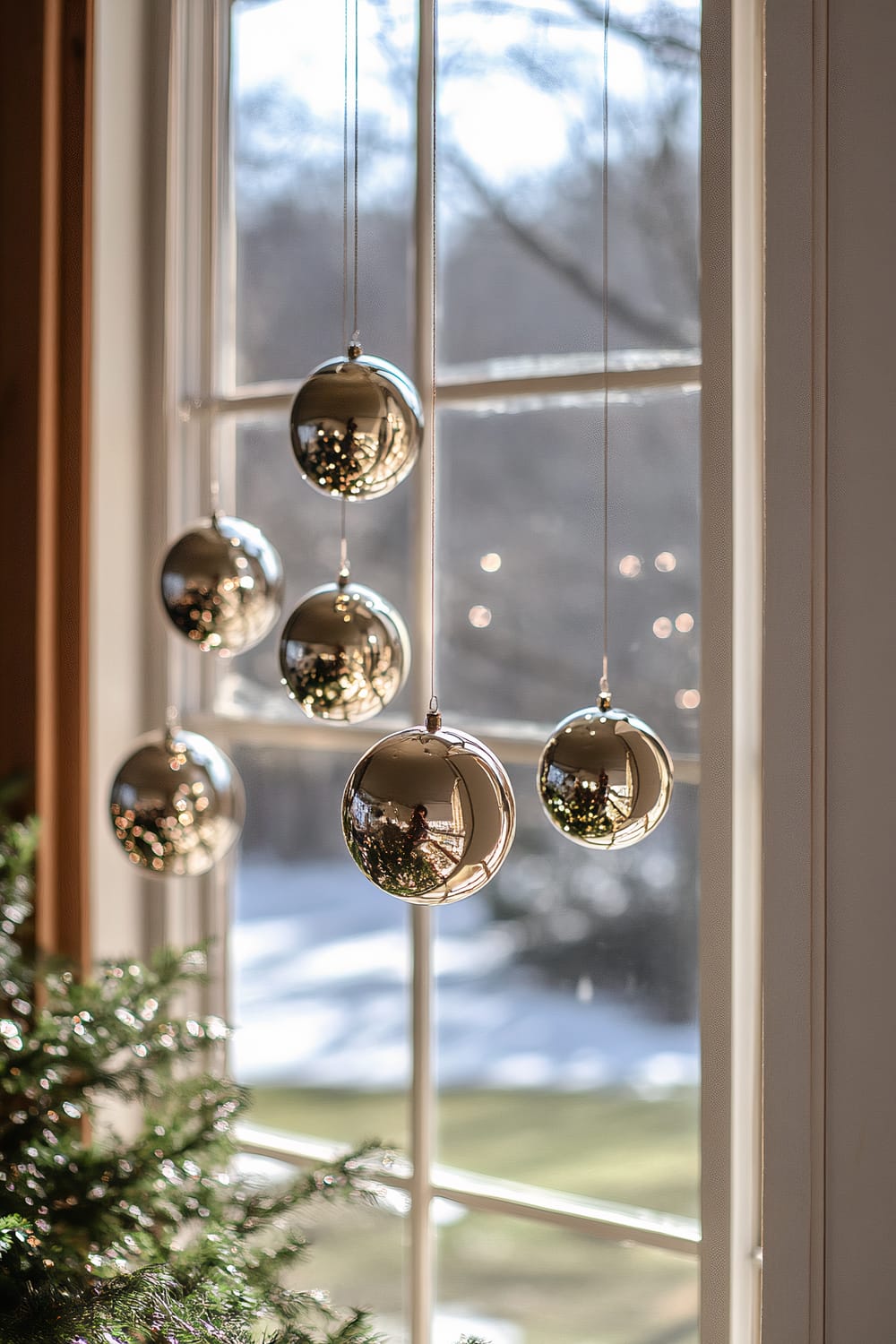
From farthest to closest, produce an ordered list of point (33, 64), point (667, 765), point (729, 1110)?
point (33, 64)
point (729, 1110)
point (667, 765)

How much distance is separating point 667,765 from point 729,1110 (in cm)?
40

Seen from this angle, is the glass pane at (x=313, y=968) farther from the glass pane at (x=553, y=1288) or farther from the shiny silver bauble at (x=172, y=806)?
the shiny silver bauble at (x=172, y=806)

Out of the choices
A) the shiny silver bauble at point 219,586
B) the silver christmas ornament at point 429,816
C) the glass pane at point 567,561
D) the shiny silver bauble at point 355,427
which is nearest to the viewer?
the silver christmas ornament at point 429,816

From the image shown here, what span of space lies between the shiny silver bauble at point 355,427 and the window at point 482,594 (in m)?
0.36

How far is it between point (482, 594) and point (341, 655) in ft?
1.35

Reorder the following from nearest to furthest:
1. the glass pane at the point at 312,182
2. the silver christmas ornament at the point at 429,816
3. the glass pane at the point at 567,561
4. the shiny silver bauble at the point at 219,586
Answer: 1. the silver christmas ornament at the point at 429,816
2. the shiny silver bauble at the point at 219,586
3. the glass pane at the point at 567,561
4. the glass pane at the point at 312,182

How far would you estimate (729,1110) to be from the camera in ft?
3.81

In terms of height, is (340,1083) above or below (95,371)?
below

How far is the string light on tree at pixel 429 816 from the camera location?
2.85 ft

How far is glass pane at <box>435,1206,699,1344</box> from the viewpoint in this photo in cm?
134

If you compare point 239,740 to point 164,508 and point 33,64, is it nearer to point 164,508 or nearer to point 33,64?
point 164,508

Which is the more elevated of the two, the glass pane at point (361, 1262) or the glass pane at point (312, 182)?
the glass pane at point (312, 182)

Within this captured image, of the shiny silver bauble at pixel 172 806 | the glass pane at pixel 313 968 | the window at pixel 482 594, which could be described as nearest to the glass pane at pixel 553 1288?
the window at pixel 482 594

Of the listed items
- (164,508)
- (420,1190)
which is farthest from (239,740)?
(420,1190)
